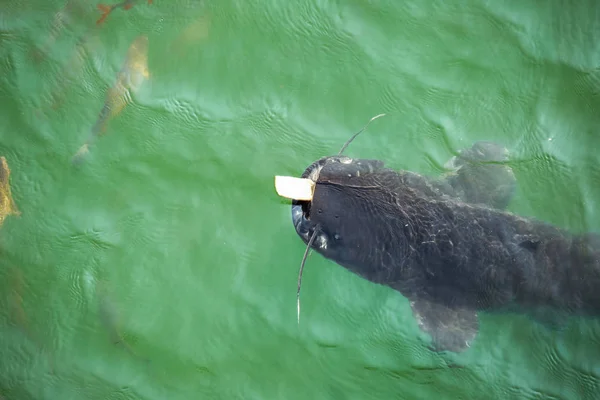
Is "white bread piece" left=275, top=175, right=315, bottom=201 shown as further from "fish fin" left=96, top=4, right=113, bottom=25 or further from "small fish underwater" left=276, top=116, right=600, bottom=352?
"fish fin" left=96, top=4, right=113, bottom=25

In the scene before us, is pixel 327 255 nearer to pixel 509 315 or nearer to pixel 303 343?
pixel 303 343

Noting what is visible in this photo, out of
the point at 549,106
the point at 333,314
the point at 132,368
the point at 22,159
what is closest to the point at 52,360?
the point at 132,368

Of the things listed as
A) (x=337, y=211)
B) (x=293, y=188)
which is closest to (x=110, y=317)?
(x=293, y=188)

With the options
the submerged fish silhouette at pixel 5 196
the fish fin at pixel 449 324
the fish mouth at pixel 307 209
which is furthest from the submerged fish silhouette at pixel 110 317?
the fish fin at pixel 449 324

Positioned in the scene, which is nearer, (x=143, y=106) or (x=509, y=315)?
(x=509, y=315)

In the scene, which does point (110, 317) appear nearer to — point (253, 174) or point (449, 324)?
point (253, 174)

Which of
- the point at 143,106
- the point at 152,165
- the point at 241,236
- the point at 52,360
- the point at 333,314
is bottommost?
the point at 52,360

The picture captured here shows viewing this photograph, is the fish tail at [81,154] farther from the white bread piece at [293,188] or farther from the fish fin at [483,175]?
the fish fin at [483,175]
